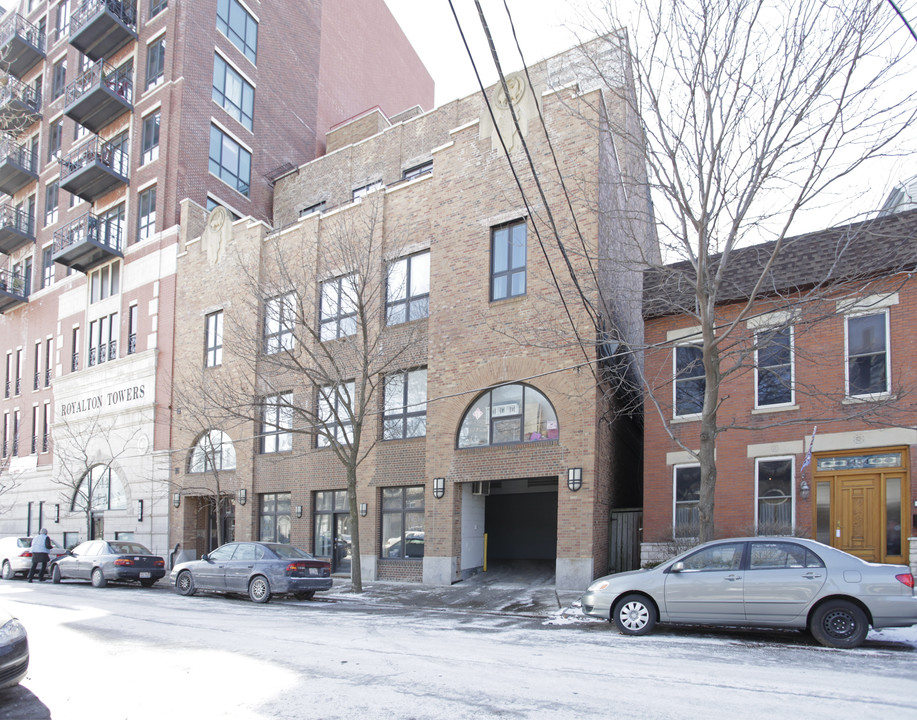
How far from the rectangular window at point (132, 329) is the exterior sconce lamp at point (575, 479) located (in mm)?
20117

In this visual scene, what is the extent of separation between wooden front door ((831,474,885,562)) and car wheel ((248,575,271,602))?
38.7ft

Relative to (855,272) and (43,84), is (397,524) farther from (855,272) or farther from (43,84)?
(43,84)

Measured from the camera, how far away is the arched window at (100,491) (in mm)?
28859

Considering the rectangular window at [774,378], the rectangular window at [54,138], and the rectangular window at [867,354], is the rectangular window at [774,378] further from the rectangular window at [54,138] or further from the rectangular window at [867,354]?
the rectangular window at [54,138]

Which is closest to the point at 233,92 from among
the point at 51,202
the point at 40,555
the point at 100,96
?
the point at 100,96

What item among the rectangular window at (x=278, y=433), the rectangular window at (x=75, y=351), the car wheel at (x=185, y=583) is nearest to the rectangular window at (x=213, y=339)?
the rectangular window at (x=278, y=433)

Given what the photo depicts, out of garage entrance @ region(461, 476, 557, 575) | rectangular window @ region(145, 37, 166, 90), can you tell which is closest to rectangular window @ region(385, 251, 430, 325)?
garage entrance @ region(461, 476, 557, 575)

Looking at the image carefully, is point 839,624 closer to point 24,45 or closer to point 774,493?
point 774,493

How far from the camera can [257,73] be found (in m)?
32.4

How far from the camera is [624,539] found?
17.3 m

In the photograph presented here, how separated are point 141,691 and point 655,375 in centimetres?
1320

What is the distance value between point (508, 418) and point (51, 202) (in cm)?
2992

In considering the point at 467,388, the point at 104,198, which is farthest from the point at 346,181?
the point at 467,388

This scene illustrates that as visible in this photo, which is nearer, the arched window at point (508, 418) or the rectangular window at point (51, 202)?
the arched window at point (508, 418)
